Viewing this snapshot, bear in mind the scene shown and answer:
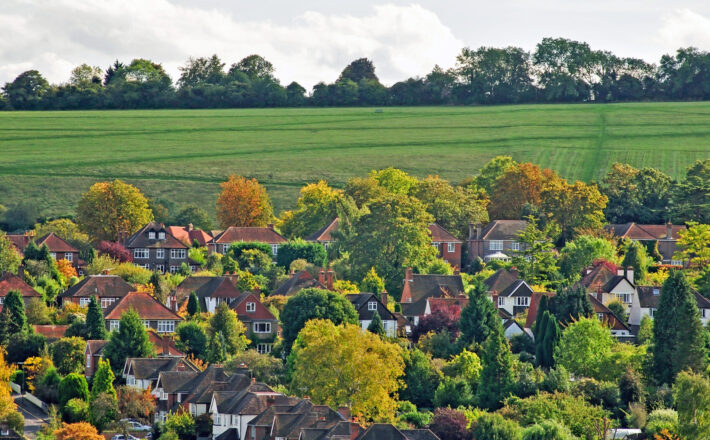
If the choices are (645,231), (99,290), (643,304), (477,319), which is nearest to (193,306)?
(99,290)

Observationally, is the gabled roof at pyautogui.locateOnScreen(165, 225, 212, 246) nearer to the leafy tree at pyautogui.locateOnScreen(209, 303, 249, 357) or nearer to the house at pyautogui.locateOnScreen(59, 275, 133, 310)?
the house at pyautogui.locateOnScreen(59, 275, 133, 310)

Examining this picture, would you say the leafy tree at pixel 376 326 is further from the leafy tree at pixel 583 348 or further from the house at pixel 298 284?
the leafy tree at pixel 583 348

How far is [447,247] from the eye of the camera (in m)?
132

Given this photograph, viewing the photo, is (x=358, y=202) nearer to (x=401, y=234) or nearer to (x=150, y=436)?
(x=401, y=234)

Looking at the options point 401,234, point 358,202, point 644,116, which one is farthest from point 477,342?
point 644,116

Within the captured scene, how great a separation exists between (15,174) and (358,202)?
4397cm

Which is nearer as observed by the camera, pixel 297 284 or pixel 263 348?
pixel 263 348

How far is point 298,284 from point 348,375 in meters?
26.8

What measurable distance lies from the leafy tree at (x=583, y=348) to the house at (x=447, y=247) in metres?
34.2

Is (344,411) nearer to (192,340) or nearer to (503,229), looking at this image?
(192,340)

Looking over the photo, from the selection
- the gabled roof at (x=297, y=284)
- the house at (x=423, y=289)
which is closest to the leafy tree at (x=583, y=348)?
the house at (x=423, y=289)

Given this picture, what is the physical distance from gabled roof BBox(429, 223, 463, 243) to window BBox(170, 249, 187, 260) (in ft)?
69.6

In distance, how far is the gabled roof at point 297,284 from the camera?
112375 millimetres

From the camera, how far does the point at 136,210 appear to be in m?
141
